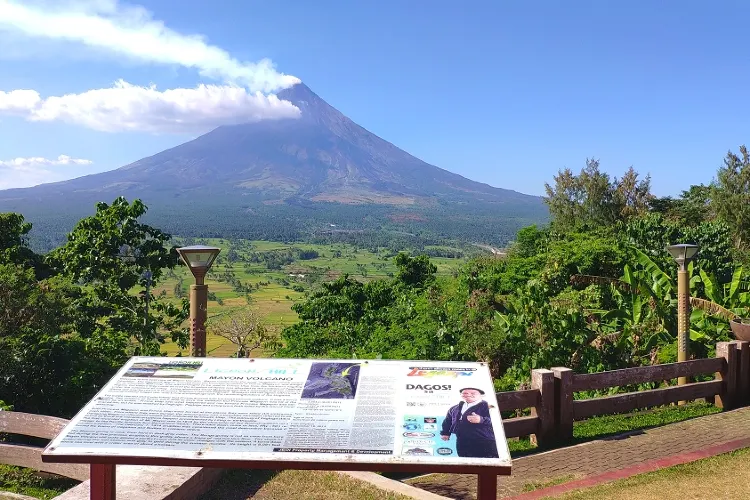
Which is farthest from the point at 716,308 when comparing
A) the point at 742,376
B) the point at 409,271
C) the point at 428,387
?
the point at 409,271

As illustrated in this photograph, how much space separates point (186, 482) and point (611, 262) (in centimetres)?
1224

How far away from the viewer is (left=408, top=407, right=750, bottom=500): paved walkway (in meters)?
5.68

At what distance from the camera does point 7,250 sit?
17109 millimetres

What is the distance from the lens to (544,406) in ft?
21.7

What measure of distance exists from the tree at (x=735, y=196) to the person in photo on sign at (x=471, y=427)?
2252 cm

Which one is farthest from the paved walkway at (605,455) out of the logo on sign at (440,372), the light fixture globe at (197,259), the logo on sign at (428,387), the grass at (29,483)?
the grass at (29,483)

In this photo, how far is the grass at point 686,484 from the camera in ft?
17.2

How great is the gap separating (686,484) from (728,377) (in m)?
3.61

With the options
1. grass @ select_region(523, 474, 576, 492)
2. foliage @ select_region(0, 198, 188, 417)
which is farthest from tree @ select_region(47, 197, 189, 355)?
grass @ select_region(523, 474, 576, 492)

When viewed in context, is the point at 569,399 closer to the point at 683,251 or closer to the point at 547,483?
the point at 547,483

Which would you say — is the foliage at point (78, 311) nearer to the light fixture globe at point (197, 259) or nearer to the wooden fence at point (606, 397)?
the light fixture globe at point (197, 259)

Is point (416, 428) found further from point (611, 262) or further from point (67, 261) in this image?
point (67, 261)

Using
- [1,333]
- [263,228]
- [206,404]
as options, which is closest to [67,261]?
[1,333]

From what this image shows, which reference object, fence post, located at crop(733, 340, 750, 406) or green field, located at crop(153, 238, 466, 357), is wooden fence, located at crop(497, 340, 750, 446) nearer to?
fence post, located at crop(733, 340, 750, 406)
